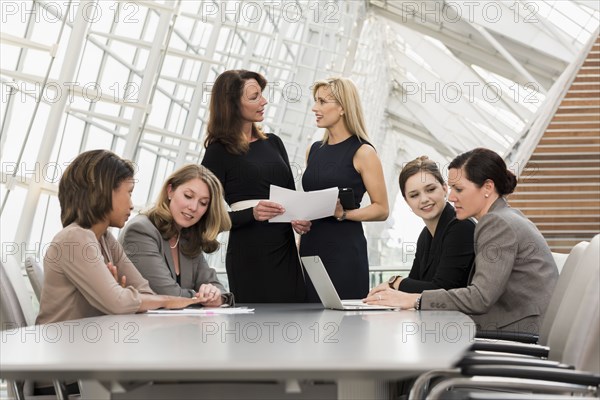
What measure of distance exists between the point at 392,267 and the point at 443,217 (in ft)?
18.1

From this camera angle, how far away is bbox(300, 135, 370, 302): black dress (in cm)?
466

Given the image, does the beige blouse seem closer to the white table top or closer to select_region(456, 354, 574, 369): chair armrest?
the white table top

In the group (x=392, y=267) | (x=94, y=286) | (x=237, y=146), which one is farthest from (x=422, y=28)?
(x=94, y=286)

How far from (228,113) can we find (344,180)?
707mm

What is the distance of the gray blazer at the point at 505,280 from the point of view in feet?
11.9

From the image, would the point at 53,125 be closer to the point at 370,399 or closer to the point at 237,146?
the point at 237,146

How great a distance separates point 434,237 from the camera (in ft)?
14.5

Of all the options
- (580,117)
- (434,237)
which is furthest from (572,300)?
(580,117)

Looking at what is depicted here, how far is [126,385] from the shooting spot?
2129 millimetres

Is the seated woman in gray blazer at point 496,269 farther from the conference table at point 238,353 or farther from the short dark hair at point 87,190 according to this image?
the short dark hair at point 87,190

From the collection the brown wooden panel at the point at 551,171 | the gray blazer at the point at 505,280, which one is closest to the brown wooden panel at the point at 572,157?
the brown wooden panel at the point at 551,171

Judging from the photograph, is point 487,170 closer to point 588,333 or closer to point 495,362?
point 588,333

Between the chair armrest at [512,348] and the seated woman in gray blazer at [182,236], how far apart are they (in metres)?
1.31

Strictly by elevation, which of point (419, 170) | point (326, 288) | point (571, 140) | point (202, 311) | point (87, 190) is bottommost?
point (202, 311)
